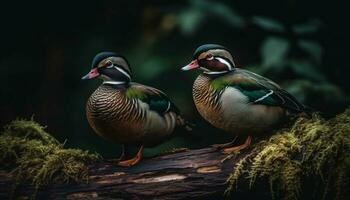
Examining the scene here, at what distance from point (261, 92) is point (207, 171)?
0.49 m

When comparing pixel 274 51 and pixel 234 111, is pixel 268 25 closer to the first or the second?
pixel 274 51

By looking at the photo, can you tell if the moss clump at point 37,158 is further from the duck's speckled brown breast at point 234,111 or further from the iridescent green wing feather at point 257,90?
the iridescent green wing feather at point 257,90

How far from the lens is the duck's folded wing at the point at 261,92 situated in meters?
3.54

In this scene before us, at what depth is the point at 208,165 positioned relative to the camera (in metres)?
3.64

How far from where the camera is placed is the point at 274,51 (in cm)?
548

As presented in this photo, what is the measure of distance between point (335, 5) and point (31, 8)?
10.4ft

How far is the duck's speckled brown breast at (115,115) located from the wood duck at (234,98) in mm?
348

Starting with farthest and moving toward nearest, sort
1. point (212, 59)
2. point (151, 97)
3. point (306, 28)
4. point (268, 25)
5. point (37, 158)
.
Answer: point (306, 28) → point (268, 25) → point (37, 158) → point (151, 97) → point (212, 59)

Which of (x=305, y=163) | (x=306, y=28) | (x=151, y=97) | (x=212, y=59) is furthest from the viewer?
(x=306, y=28)

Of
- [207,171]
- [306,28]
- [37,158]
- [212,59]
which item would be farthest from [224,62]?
[306,28]

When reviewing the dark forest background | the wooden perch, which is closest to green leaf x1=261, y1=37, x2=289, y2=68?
the dark forest background

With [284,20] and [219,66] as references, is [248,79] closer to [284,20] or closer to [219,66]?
[219,66]

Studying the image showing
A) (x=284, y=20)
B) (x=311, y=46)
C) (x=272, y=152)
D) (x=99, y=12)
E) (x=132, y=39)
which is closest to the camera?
(x=272, y=152)

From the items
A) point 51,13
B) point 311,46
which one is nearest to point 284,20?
point 311,46
